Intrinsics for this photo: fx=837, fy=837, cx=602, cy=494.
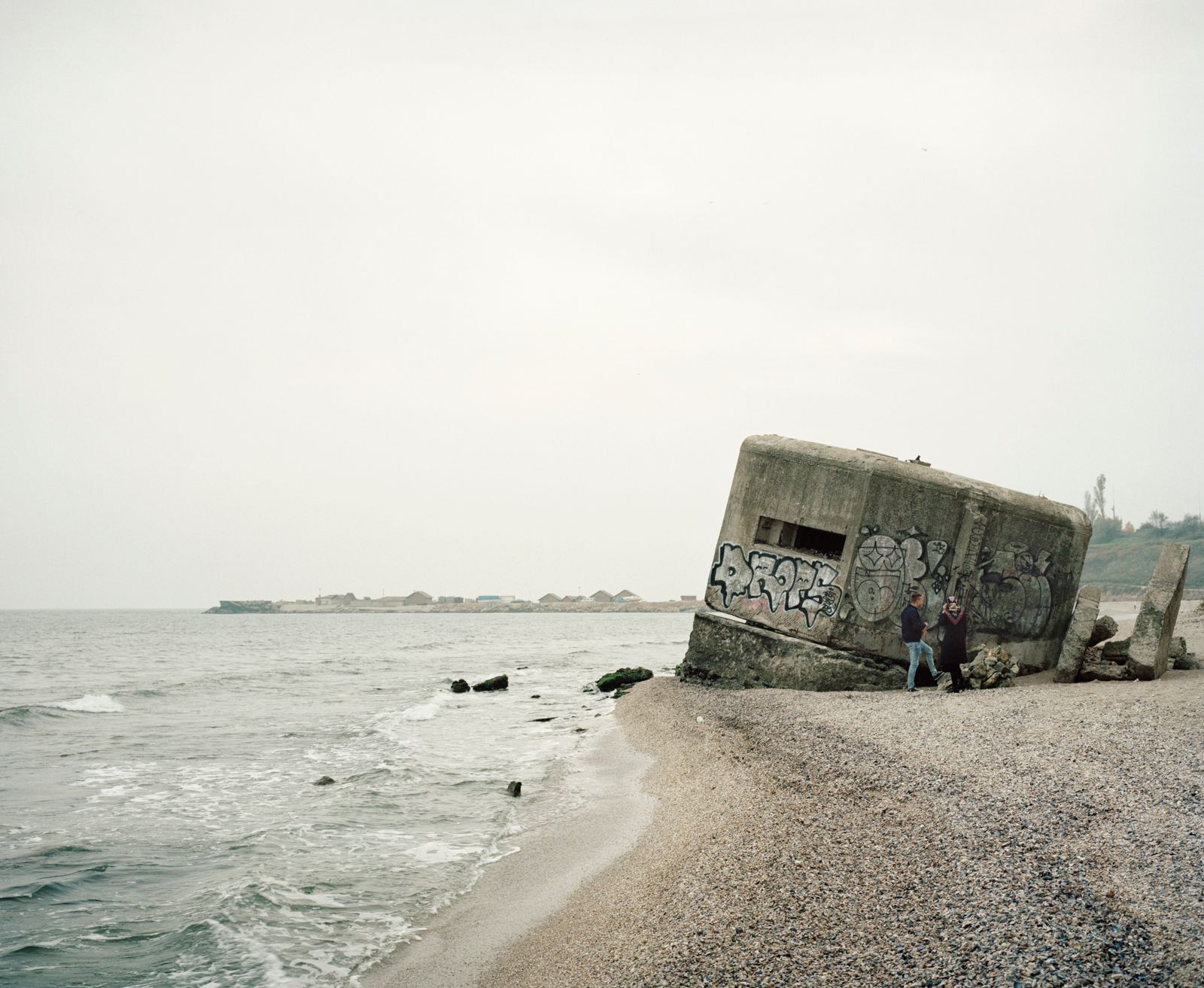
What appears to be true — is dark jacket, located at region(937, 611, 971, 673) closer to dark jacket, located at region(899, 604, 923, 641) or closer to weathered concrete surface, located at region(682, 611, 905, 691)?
dark jacket, located at region(899, 604, 923, 641)

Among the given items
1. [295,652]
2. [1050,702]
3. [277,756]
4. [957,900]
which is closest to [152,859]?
[277,756]

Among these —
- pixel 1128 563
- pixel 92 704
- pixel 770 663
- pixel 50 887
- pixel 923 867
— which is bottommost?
pixel 92 704

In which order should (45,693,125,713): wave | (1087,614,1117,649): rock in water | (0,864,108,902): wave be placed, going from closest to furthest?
1. (0,864,108,902): wave
2. (1087,614,1117,649): rock in water
3. (45,693,125,713): wave

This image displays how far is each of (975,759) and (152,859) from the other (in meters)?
7.65

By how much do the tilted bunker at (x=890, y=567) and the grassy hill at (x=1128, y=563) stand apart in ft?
255

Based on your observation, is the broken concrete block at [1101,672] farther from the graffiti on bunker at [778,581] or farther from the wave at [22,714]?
the wave at [22,714]

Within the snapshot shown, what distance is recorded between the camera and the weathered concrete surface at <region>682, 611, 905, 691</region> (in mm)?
13258

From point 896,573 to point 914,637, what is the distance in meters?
1.17

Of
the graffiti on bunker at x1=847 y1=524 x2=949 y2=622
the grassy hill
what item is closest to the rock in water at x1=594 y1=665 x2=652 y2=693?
the graffiti on bunker at x1=847 y1=524 x2=949 y2=622

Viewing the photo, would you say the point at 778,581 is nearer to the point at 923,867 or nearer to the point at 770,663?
the point at 770,663

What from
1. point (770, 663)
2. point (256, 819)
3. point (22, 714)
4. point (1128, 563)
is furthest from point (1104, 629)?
point (1128, 563)

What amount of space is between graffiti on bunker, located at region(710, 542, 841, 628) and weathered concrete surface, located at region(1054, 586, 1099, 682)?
325 cm

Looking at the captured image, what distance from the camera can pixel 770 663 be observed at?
46.1 ft

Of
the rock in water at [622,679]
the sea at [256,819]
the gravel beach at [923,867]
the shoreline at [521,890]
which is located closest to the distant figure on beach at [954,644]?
the gravel beach at [923,867]
